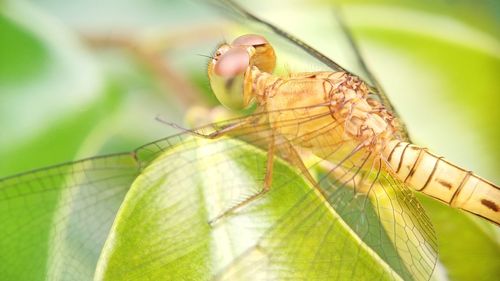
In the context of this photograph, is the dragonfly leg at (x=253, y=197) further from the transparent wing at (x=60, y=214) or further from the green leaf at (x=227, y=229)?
the transparent wing at (x=60, y=214)

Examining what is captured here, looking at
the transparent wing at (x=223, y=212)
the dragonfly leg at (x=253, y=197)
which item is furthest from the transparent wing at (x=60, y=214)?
the dragonfly leg at (x=253, y=197)

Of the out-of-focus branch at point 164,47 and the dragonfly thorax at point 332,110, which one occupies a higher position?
the out-of-focus branch at point 164,47

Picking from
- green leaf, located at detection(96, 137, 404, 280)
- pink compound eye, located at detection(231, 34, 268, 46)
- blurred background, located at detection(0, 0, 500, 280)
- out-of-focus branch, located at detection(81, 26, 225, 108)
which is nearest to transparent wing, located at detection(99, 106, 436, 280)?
green leaf, located at detection(96, 137, 404, 280)

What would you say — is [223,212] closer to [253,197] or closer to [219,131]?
[253,197]

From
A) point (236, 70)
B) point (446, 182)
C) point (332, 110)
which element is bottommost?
point (446, 182)

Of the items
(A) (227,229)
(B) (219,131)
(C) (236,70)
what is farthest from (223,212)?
(C) (236,70)

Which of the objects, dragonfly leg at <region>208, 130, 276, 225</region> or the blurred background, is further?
the blurred background

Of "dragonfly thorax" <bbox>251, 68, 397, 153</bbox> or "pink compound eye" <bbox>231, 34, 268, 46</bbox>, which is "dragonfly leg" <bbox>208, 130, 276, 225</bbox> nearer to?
"dragonfly thorax" <bbox>251, 68, 397, 153</bbox>
